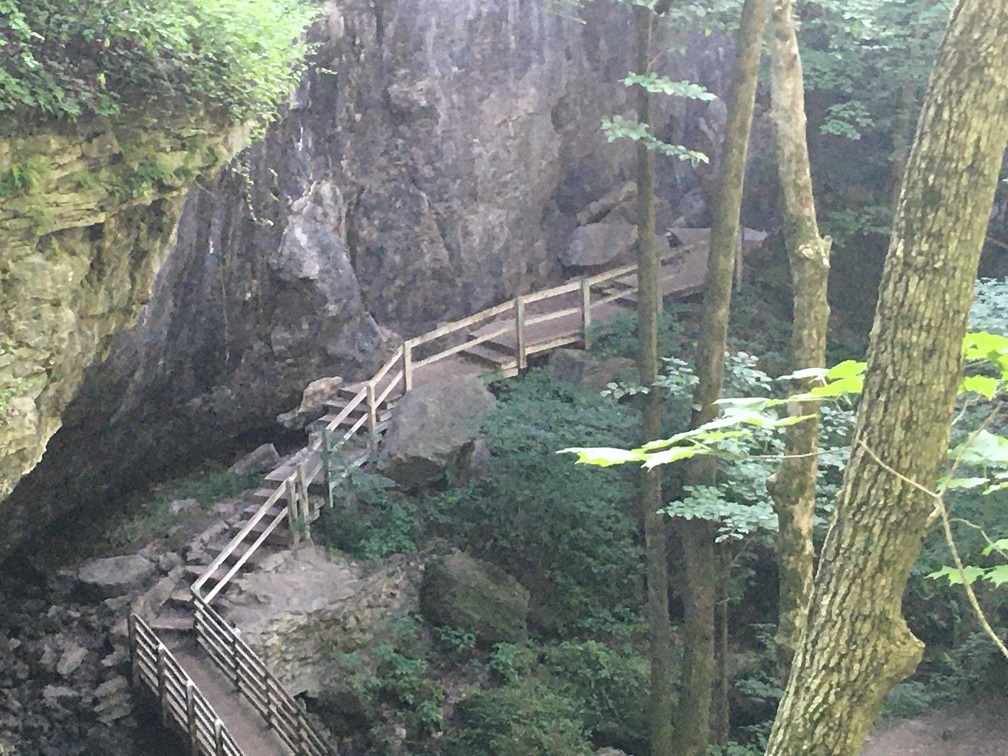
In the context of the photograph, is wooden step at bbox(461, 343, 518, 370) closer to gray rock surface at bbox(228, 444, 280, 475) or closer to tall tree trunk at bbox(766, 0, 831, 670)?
gray rock surface at bbox(228, 444, 280, 475)

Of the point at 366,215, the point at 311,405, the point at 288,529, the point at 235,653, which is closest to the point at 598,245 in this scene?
the point at 366,215

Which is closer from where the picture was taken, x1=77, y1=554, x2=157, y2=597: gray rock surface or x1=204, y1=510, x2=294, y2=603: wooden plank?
x1=204, y1=510, x2=294, y2=603: wooden plank

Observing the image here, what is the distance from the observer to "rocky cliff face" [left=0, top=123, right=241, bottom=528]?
15.9 feet

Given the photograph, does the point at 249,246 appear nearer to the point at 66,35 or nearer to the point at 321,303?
the point at 321,303

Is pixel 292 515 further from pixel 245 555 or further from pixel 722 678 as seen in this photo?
pixel 722 678

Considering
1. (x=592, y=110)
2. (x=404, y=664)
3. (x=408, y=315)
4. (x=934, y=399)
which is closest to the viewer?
(x=934, y=399)

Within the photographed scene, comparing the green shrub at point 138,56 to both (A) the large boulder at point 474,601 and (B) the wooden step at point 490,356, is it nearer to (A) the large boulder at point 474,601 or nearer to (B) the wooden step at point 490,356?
(A) the large boulder at point 474,601

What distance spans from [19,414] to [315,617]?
17.0 feet

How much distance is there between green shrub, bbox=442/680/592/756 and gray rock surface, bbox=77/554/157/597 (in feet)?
13.6

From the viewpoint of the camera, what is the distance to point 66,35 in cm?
475

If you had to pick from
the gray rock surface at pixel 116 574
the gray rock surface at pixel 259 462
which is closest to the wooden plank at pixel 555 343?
the gray rock surface at pixel 259 462

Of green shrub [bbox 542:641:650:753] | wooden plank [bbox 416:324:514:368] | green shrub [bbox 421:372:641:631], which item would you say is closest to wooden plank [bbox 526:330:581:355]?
wooden plank [bbox 416:324:514:368]

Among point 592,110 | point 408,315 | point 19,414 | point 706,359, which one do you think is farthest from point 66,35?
point 592,110

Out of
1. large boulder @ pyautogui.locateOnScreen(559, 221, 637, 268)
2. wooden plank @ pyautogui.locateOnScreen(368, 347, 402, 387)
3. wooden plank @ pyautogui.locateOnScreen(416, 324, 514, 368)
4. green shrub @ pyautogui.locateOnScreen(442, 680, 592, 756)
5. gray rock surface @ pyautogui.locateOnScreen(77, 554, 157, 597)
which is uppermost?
large boulder @ pyautogui.locateOnScreen(559, 221, 637, 268)
